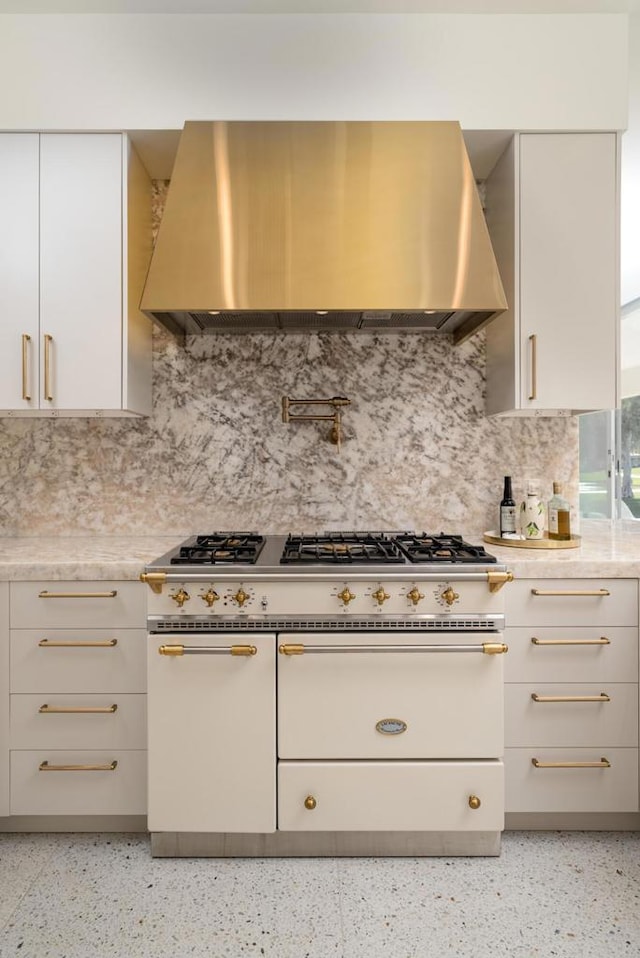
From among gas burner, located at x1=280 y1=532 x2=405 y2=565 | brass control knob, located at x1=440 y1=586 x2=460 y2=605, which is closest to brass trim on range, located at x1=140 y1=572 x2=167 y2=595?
gas burner, located at x1=280 y1=532 x2=405 y2=565

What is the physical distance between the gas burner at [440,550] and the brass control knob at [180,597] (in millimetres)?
739

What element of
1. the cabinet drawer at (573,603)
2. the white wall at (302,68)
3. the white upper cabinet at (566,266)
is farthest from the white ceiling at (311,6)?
the cabinet drawer at (573,603)

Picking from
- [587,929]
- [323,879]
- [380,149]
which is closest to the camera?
[587,929]

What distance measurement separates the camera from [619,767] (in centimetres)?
187

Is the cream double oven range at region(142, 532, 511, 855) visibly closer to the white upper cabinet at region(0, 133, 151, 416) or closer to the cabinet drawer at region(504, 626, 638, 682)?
the cabinet drawer at region(504, 626, 638, 682)

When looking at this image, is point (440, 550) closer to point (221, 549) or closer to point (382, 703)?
point (382, 703)

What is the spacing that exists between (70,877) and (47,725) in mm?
456

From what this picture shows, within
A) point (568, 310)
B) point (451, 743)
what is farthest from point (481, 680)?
point (568, 310)

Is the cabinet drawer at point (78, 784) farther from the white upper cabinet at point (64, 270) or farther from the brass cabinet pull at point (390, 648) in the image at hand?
the white upper cabinet at point (64, 270)

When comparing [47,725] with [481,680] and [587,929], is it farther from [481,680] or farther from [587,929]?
[587,929]

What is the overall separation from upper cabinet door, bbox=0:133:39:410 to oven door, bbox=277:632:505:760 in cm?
141

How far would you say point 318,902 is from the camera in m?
1.60

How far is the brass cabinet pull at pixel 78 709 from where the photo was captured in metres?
1.85

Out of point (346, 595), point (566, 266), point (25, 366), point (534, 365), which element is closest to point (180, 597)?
point (346, 595)
